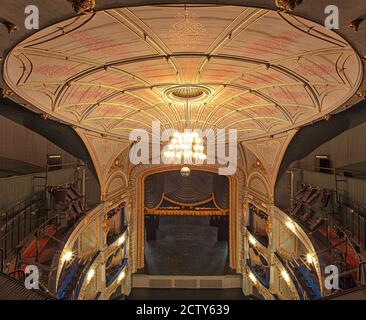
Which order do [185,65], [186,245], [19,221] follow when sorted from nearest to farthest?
1. [185,65]
2. [19,221]
3. [186,245]

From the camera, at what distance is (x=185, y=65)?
5.22 meters

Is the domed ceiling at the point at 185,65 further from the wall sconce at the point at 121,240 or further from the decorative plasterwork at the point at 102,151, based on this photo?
the wall sconce at the point at 121,240

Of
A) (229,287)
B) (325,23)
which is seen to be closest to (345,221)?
(325,23)

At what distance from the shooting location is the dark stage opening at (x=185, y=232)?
1554 centimetres

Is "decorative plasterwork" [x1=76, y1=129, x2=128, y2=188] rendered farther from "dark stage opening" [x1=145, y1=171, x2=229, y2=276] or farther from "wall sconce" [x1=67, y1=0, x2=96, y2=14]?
"wall sconce" [x1=67, y1=0, x2=96, y2=14]

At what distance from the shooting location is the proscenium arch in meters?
14.9

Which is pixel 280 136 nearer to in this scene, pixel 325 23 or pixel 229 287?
pixel 325 23

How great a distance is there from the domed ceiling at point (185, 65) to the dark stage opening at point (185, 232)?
863cm

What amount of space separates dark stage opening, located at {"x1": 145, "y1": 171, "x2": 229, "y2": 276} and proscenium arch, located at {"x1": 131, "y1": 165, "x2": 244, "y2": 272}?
51cm

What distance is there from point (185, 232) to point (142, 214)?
5213 mm

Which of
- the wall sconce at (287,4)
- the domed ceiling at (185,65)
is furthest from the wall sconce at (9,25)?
the wall sconce at (287,4)

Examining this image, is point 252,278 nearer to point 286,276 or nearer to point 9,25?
point 286,276

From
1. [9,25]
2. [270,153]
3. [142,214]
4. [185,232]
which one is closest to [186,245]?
[185,232]

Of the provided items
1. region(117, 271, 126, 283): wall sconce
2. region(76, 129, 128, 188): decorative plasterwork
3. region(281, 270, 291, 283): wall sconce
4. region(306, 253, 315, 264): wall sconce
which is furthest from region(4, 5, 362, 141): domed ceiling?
→ region(117, 271, 126, 283): wall sconce
